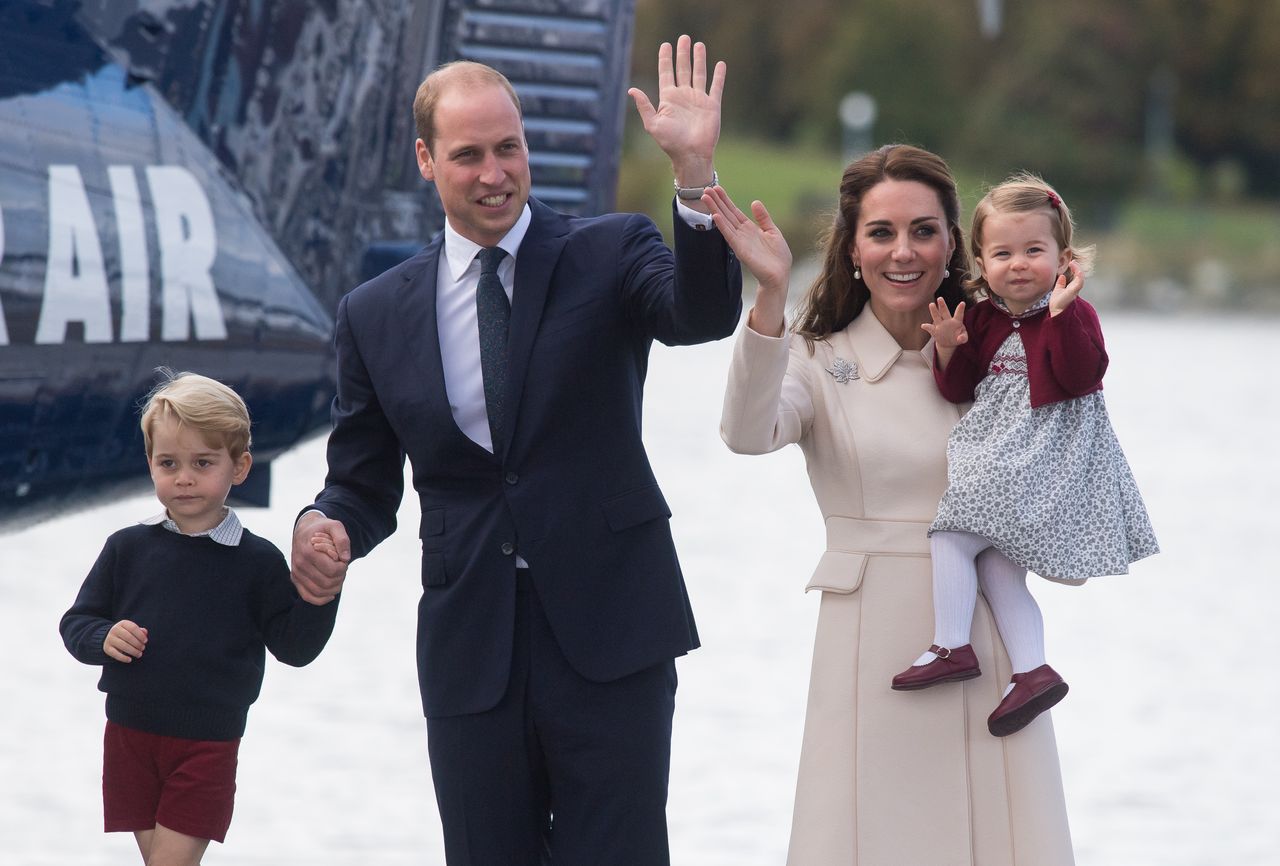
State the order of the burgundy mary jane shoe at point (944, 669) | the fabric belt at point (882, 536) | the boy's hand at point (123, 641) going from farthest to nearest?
the fabric belt at point (882, 536) < the burgundy mary jane shoe at point (944, 669) < the boy's hand at point (123, 641)

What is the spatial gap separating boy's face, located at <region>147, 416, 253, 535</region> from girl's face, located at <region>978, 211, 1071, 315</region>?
136 cm

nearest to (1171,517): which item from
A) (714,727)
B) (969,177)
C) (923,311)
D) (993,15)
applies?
(714,727)

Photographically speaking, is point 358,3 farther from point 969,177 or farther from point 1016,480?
point 969,177

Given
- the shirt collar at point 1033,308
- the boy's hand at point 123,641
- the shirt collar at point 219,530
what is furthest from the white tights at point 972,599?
the boy's hand at point 123,641

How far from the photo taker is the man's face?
2848 mm

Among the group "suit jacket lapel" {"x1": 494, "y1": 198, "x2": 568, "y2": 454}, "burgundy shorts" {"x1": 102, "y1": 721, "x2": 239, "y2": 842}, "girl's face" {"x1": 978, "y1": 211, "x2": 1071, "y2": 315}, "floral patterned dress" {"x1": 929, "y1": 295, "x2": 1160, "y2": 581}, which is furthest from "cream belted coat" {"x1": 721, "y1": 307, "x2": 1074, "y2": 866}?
"burgundy shorts" {"x1": 102, "y1": 721, "x2": 239, "y2": 842}

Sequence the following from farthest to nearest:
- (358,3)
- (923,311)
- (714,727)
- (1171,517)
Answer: (1171,517), (714,727), (358,3), (923,311)

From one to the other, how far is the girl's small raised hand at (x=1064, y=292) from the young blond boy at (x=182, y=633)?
1.32m

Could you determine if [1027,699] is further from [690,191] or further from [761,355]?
[690,191]

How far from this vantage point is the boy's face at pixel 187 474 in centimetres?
291

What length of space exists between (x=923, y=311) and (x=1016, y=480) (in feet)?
1.31

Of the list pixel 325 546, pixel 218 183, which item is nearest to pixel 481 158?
pixel 325 546

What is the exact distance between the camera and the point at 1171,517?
56.9ft

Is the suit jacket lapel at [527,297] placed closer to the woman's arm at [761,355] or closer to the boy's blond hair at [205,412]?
the woman's arm at [761,355]
